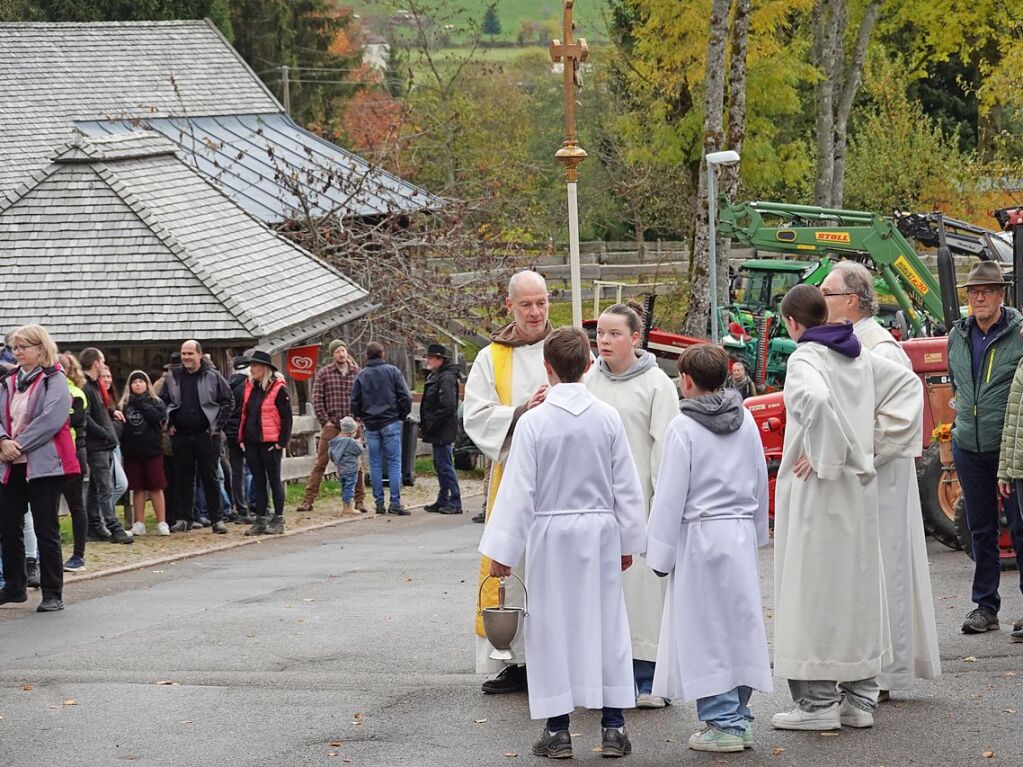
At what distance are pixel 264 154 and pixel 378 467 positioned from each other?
54.6ft

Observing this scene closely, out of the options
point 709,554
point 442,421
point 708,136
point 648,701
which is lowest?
point 648,701

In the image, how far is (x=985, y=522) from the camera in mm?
9406

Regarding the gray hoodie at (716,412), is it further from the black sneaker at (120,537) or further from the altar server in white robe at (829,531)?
the black sneaker at (120,537)

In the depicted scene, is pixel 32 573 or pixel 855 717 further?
pixel 32 573

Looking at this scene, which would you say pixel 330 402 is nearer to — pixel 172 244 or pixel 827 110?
pixel 172 244

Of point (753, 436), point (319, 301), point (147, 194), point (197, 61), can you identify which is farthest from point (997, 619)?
point (197, 61)

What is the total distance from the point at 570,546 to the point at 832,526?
1.29 metres

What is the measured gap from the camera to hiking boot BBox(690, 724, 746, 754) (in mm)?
6988

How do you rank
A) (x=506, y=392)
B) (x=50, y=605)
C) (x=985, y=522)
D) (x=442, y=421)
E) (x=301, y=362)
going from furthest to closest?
(x=301, y=362)
(x=442, y=421)
(x=50, y=605)
(x=985, y=522)
(x=506, y=392)

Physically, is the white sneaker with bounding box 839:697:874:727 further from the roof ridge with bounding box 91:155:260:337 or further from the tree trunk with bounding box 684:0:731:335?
the tree trunk with bounding box 684:0:731:335

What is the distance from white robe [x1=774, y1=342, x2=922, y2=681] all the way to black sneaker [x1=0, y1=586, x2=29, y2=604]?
264 inches

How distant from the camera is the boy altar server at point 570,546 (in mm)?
6980

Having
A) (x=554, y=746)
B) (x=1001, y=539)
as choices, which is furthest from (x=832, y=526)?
(x=1001, y=539)

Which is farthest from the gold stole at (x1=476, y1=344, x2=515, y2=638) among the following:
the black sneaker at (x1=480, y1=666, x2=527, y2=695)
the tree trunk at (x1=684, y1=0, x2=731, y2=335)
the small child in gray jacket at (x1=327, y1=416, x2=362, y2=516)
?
the tree trunk at (x1=684, y1=0, x2=731, y2=335)
